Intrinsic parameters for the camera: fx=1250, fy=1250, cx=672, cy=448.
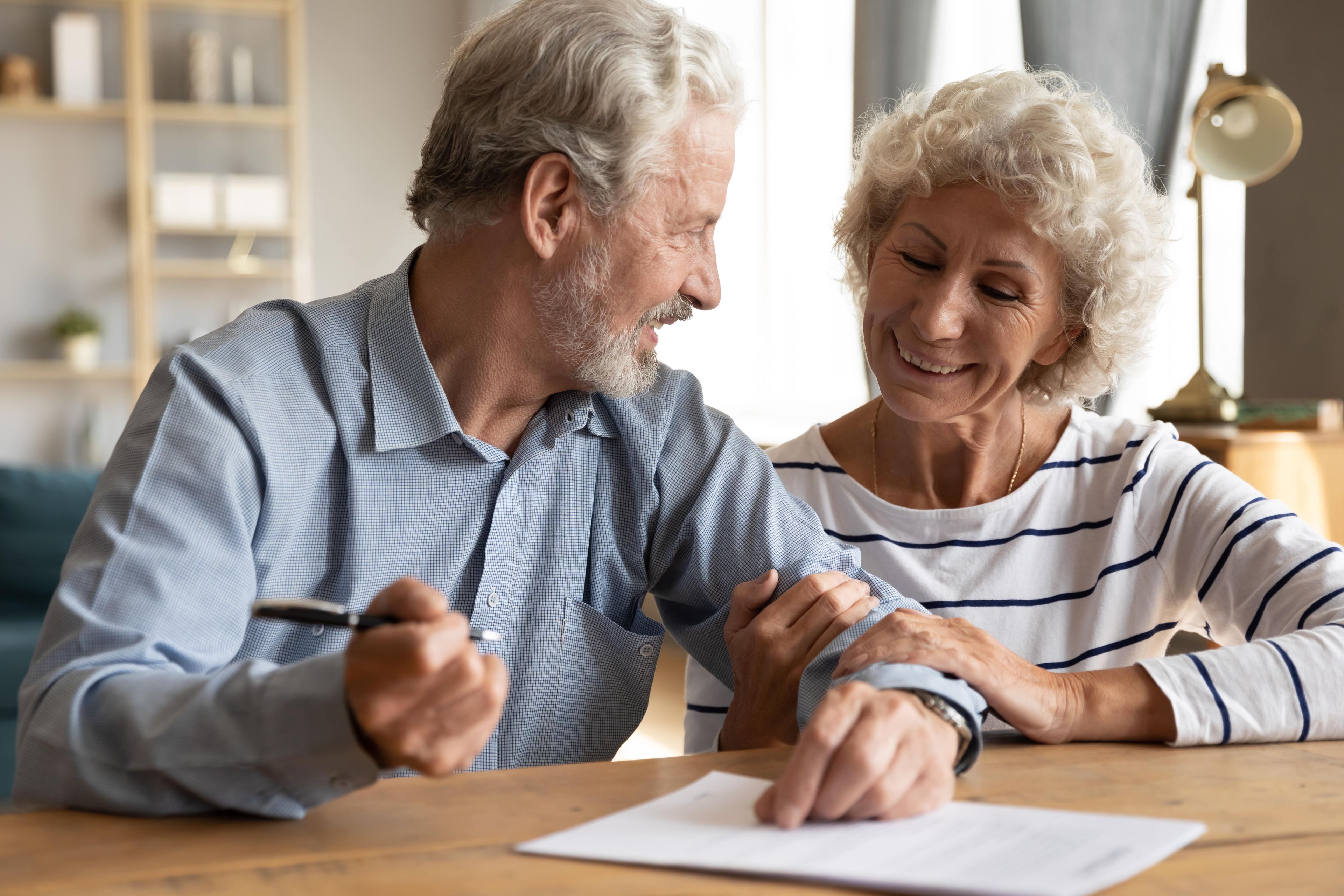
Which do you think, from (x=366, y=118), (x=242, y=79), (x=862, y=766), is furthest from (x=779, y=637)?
(x=366, y=118)

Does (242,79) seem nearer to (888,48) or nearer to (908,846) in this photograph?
(888,48)

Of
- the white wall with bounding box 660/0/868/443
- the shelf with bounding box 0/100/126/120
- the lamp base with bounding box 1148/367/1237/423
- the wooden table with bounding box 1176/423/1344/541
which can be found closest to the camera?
the wooden table with bounding box 1176/423/1344/541

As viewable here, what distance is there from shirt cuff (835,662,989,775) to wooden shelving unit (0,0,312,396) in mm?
5219

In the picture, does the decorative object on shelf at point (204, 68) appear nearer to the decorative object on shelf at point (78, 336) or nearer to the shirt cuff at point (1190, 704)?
the decorative object on shelf at point (78, 336)

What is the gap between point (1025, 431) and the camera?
1813 millimetres

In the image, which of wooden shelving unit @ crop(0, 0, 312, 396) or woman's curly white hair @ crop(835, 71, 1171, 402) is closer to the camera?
woman's curly white hair @ crop(835, 71, 1171, 402)

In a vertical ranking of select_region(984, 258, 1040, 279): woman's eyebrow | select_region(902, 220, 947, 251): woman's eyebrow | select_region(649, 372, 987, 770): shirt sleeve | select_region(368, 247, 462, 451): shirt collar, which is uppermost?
select_region(902, 220, 947, 251): woman's eyebrow

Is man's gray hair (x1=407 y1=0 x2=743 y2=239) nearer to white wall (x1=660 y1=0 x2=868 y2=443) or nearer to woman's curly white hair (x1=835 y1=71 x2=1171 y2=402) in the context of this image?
woman's curly white hair (x1=835 y1=71 x2=1171 y2=402)

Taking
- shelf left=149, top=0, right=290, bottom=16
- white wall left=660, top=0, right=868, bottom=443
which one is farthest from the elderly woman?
shelf left=149, top=0, right=290, bottom=16

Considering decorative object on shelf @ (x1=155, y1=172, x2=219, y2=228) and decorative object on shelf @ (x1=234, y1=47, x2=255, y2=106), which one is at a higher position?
decorative object on shelf @ (x1=234, y1=47, x2=255, y2=106)

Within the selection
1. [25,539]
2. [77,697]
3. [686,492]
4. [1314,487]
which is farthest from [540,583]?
[25,539]

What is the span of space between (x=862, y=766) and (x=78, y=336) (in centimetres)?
586

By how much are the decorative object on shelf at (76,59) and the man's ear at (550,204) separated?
528cm

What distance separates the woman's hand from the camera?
1.16 m
